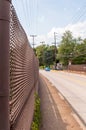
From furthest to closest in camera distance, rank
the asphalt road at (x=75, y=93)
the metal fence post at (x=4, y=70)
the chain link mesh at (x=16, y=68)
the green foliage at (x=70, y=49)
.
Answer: the green foliage at (x=70, y=49) → the asphalt road at (x=75, y=93) → the chain link mesh at (x=16, y=68) → the metal fence post at (x=4, y=70)

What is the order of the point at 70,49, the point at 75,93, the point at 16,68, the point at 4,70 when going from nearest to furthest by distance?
the point at 4,70, the point at 16,68, the point at 75,93, the point at 70,49

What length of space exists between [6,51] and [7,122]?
1.98 feet

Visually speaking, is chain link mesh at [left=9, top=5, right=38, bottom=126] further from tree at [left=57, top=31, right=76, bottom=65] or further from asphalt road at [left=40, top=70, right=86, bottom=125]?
tree at [left=57, top=31, right=76, bottom=65]

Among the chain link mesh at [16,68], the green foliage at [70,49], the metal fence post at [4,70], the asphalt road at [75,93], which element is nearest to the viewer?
the metal fence post at [4,70]

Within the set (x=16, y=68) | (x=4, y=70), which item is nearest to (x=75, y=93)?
(x=16, y=68)

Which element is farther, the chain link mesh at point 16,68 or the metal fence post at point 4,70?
the chain link mesh at point 16,68

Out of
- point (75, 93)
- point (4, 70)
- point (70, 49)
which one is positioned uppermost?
point (70, 49)

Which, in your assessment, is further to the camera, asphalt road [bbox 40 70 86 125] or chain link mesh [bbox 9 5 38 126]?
asphalt road [bbox 40 70 86 125]

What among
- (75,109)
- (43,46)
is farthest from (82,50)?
(75,109)

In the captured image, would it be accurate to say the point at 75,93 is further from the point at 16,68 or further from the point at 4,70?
the point at 4,70

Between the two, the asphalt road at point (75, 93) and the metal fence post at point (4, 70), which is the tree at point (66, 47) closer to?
the asphalt road at point (75, 93)

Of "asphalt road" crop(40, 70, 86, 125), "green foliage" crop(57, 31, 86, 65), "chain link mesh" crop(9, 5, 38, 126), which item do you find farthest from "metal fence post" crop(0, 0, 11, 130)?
"green foliage" crop(57, 31, 86, 65)

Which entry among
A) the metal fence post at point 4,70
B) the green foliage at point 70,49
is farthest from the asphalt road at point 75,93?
the green foliage at point 70,49

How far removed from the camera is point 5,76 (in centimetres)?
280
